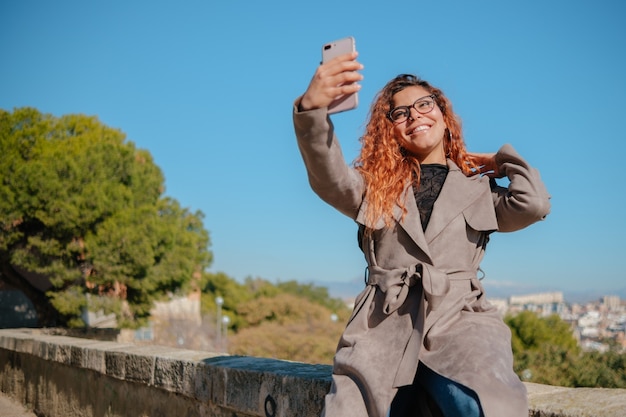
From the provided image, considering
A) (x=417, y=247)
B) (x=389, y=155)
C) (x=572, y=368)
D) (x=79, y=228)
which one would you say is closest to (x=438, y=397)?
Answer: (x=417, y=247)

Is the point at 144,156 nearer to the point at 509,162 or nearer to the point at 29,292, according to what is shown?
the point at 29,292

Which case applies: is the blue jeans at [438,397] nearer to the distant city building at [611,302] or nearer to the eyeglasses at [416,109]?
the eyeglasses at [416,109]

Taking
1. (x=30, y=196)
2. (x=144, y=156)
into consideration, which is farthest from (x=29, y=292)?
(x=144, y=156)

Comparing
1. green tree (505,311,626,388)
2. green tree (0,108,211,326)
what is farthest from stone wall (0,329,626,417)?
green tree (505,311,626,388)

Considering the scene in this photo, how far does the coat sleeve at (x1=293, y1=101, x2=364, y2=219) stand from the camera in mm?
1724

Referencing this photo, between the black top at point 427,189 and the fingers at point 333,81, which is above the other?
the fingers at point 333,81

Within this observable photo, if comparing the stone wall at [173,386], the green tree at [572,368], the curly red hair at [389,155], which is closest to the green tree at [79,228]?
the stone wall at [173,386]

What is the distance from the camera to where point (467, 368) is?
1682mm

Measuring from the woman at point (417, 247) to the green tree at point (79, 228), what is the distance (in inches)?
505

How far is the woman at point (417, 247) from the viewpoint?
1707 millimetres

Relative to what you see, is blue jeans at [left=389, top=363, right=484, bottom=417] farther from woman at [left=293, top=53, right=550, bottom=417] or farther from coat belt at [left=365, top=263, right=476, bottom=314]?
coat belt at [left=365, top=263, right=476, bottom=314]

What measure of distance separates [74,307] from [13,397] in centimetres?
871

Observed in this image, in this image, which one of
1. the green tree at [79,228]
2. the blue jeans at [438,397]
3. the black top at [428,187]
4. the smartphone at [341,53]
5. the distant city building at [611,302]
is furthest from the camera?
the distant city building at [611,302]

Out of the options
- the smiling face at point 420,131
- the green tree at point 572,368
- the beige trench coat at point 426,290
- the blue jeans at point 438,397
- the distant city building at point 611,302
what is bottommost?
the distant city building at point 611,302
